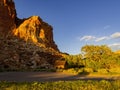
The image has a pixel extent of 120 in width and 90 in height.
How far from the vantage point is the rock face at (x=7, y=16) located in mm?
85481

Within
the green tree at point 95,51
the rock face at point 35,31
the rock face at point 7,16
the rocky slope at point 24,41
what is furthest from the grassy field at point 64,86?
the rock face at point 7,16

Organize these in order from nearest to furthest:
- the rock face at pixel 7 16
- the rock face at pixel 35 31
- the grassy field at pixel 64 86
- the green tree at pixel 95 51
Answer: the grassy field at pixel 64 86, the green tree at pixel 95 51, the rock face at pixel 7 16, the rock face at pixel 35 31

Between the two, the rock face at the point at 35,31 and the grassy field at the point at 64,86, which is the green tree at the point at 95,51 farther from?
the grassy field at the point at 64,86

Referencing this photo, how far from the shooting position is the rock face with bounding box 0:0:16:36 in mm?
85481

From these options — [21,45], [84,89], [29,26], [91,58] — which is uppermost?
[29,26]

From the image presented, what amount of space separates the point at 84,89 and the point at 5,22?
74291 millimetres

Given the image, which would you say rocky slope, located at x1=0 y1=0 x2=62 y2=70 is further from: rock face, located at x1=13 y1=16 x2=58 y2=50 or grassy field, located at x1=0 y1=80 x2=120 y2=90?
grassy field, located at x1=0 y1=80 x2=120 y2=90

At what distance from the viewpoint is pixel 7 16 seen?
8925 centimetres

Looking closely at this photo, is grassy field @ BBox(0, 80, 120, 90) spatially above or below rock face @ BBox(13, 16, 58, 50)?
below

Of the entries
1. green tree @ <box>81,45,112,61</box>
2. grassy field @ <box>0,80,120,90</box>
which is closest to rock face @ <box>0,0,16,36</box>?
green tree @ <box>81,45,112,61</box>

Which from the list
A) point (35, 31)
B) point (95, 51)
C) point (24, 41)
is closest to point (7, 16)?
A: point (35, 31)

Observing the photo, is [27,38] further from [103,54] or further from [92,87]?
[92,87]

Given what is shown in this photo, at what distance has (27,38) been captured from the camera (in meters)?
86.2

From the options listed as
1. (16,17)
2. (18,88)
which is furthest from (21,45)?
(18,88)
